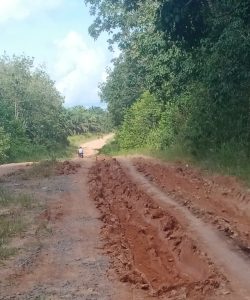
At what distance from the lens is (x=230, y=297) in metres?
4.87

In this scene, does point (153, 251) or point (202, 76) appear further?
point (202, 76)

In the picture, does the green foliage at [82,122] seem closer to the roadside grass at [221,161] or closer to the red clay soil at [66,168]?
the red clay soil at [66,168]

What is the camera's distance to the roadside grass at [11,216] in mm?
7148

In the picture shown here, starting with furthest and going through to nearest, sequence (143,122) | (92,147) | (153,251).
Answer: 1. (92,147)
2. (143,122)
3. (153,251)

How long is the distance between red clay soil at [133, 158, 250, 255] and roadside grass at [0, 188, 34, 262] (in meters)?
3.06

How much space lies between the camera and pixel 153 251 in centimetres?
669

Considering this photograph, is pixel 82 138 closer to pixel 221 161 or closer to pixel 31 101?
pixel 31 101

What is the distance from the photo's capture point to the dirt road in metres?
5.19

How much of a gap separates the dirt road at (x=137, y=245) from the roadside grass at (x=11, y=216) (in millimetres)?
223

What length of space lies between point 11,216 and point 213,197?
13.8 feet

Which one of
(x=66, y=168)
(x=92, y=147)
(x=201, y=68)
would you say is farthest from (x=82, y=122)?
(x=201, y=68)

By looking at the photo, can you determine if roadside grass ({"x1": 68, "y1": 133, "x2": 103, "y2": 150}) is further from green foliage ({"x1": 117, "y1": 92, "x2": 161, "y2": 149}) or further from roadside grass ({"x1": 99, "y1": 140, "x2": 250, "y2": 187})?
roadside grass ({"x1": 99, "y1": 140, "x2": 250, "y2": 187})

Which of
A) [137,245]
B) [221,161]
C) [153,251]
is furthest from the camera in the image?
[221,161]

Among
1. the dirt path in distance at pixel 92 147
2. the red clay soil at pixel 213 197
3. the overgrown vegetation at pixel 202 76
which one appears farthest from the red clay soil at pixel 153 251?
the dirt path in distance at pixel 92 147
